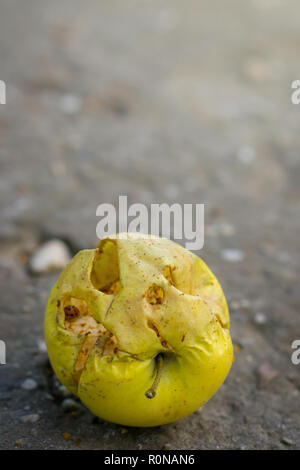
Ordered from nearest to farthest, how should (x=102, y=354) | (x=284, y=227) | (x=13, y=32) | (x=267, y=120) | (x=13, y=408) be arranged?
(x=102, y=354)
(x=13, y=408)
(x=284, y=227)
(x=267, y=120)
(x=13, y=32)

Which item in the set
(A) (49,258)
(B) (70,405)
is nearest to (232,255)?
(A) (49,258)

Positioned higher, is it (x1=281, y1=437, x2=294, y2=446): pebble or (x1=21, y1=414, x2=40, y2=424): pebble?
(x1=21, y1=414, x2=40, y2=424): pebble

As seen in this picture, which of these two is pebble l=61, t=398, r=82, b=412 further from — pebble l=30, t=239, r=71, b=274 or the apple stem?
pebble l=30, t=239, r=71, b=274

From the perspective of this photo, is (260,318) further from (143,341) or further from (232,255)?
(143,341)

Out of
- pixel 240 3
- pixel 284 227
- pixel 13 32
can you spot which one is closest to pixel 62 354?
pixel 284 227

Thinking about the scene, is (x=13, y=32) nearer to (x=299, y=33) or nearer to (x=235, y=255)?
(x=299, y=33)

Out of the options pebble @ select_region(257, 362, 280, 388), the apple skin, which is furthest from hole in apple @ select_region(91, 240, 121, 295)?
pebble @ select_region(257, 362, 280, 388)
